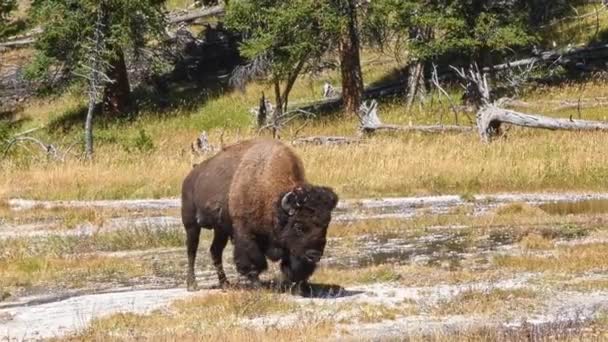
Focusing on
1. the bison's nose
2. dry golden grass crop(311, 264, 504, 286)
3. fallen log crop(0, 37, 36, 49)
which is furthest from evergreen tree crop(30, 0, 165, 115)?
the bison's nose

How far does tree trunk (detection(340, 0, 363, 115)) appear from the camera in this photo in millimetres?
36250

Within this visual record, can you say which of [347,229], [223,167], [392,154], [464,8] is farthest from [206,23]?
[223,167]

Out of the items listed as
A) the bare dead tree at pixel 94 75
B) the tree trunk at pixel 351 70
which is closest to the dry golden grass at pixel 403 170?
the bare dead tree at pixel 94 75

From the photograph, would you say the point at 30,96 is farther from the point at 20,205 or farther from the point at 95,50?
the point at 20,205

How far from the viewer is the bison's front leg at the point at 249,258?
40.4 ft

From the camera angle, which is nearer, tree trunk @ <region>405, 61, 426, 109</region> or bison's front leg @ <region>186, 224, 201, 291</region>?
bison's front leg @ <region>186, 224, 201, 291</region>

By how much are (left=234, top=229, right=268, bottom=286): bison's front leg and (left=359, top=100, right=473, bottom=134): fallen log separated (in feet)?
56.7

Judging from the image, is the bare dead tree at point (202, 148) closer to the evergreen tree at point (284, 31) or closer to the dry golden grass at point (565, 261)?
the evergreen tree at point (284, 31)

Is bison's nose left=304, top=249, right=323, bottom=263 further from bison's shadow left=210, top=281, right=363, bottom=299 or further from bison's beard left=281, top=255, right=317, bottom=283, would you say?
bison's shadow left=210, top=281, right=363, bottom=299

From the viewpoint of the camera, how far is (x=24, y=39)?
5588 cm

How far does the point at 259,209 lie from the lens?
12.4 metres

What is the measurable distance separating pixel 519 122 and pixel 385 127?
4.09 meters

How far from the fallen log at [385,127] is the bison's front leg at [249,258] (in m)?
17.3

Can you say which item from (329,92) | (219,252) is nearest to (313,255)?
(219,252)
